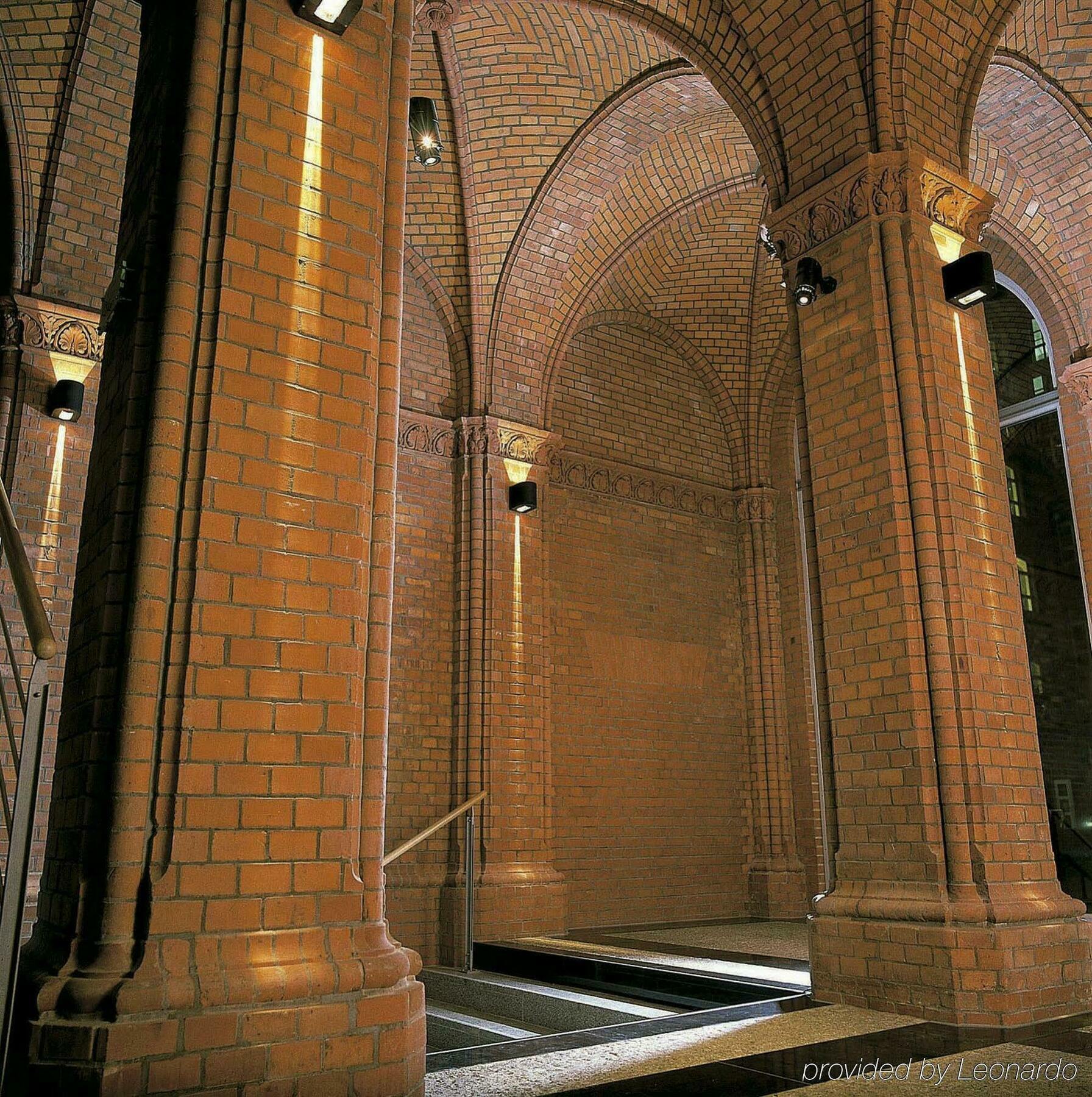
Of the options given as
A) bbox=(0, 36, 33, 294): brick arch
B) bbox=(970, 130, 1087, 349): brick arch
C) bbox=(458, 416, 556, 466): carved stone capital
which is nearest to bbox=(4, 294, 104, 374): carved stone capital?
bbox=(0, 36, 33, 294): brick arch

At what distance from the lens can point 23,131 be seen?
816cm

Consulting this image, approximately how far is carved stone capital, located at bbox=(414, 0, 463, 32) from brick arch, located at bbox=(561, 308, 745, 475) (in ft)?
14.7

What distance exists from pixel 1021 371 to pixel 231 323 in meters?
15.5

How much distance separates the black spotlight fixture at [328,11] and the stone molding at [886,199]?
142 inches

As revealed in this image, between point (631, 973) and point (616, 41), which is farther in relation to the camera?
point (616, 41)

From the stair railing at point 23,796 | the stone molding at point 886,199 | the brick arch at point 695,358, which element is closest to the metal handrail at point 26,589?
the stair railing at point 23,796

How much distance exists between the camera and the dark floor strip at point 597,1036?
417 cm

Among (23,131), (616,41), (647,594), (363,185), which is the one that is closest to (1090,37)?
(616,41)

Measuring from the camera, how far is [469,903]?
26.9ft

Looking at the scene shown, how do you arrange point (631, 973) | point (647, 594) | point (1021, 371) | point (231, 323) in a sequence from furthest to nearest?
point (1021, 371) < point (647, 594) < point (631, 973) < point (231, 323)

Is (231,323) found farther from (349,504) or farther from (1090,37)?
(1090,37)

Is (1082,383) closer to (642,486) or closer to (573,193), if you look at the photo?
(642,486)

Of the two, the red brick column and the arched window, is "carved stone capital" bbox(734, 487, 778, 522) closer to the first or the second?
the red brick column

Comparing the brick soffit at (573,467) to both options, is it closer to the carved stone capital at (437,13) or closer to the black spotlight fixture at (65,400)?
the black spotlight fixture at (65,400)
